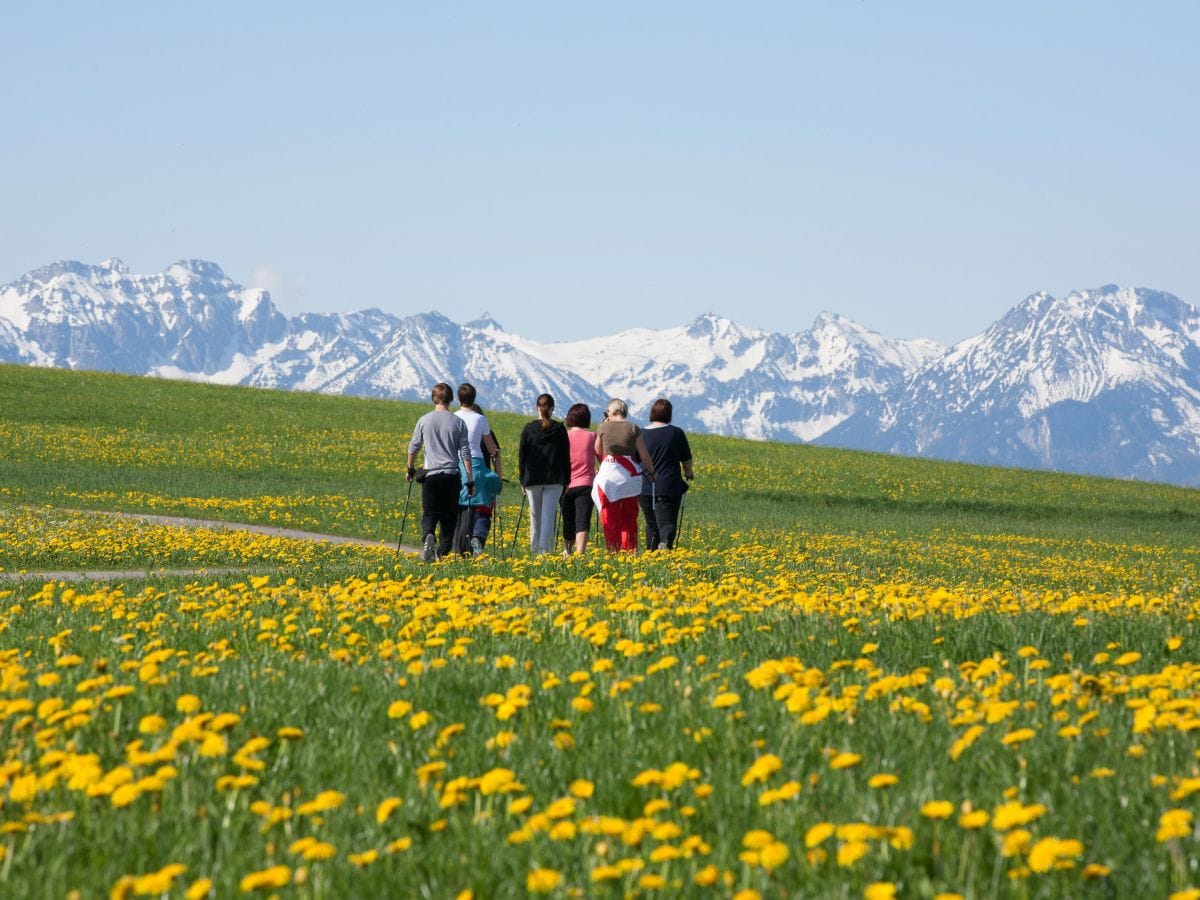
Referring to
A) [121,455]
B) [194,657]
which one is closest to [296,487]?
[121,455]

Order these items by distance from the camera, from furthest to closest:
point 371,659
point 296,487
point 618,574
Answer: point 296,487 < point 618,574 < point 371,659

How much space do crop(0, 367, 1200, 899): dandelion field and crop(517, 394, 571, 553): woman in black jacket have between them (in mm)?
6345

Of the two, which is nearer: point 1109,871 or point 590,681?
point 1109,871

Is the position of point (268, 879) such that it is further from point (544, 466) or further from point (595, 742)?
point (544, 466)

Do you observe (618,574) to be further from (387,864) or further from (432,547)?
(387,864)

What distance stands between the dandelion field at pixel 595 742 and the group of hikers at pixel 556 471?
18.7 feet

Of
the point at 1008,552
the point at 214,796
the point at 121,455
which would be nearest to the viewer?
the point at 214,796

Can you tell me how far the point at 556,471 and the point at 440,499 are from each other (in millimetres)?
1783

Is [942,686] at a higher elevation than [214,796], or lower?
higher

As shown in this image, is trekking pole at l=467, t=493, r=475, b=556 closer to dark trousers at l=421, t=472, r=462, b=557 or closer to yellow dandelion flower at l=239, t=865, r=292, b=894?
dark trousers at l=421, t=472, r=462, b=557

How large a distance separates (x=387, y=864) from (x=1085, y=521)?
153 feet

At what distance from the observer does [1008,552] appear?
28.6 metres

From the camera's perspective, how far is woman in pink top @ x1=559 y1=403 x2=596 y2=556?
18.3m

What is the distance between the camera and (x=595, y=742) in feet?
15.6
